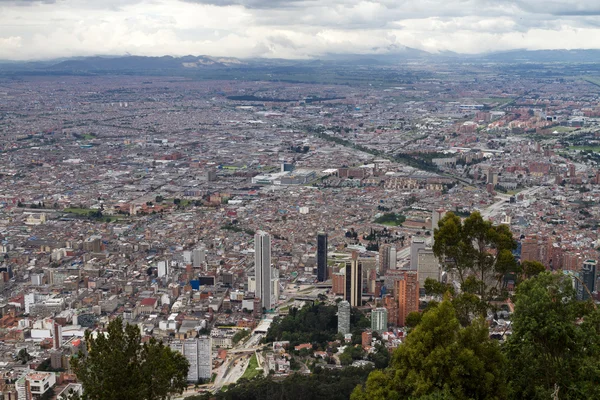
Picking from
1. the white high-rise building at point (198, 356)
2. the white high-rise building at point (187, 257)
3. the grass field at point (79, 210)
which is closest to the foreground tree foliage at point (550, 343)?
the white high-rise building at point (198, 356)

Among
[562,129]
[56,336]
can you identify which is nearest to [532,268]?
[56,336]

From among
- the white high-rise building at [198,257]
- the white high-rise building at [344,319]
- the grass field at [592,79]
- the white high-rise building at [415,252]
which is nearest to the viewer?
the white high-rise building at [344,319]

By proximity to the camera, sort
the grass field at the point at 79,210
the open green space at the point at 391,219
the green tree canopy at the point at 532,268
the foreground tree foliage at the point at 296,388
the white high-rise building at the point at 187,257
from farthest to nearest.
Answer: the grass field at the point at 79,210, the open green space at the point at 391,219, the white high-rise building at the point at 187,257, the foreground tree foliage at the point at 296,388, the green tree canopy at the point at 532,268

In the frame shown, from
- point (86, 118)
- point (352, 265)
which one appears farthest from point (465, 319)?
point (86, 118)

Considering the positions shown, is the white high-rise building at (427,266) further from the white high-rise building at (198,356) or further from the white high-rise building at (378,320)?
the white high-rise building at (198,356)

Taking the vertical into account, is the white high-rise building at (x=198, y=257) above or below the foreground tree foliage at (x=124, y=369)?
below

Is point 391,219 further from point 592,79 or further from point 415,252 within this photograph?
point 592,79
